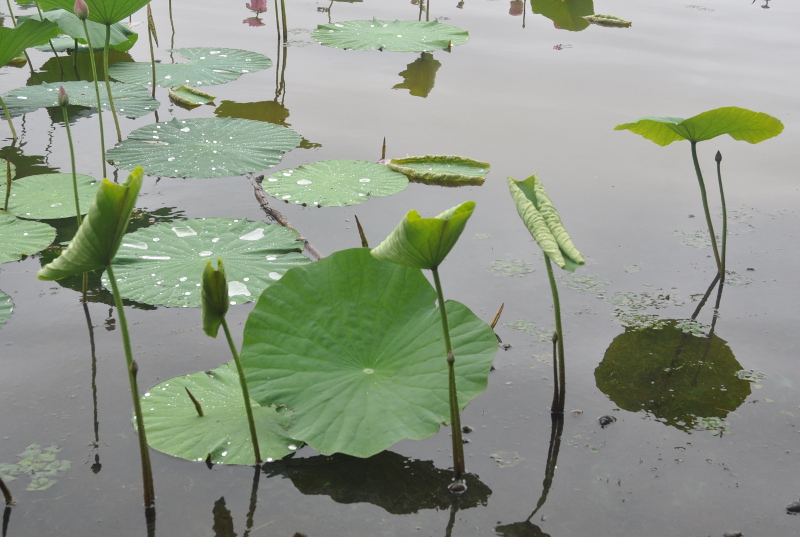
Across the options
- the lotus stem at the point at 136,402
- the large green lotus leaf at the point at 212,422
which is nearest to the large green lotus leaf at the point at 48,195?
the large green lotus leaf at the point at 212,422

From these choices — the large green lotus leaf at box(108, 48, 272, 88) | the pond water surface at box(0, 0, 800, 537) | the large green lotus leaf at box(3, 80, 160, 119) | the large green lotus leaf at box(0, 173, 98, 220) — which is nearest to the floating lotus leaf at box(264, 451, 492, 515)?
the pond water surface at box(0, 0, 800, 537)

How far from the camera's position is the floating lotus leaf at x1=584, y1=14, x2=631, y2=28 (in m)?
5.50

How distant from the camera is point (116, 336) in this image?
2045 mm

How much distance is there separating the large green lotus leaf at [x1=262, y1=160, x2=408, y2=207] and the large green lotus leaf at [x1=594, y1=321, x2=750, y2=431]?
1.18m

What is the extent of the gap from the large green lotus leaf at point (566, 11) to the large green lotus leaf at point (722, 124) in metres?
3.40

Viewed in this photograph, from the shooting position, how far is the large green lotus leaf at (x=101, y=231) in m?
1.21

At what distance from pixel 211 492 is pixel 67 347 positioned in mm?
740

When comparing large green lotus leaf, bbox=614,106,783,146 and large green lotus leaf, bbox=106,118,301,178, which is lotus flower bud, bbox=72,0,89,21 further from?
large green lotus leaf, bbox=614,106,783,146

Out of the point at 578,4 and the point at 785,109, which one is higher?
the point at 578,4

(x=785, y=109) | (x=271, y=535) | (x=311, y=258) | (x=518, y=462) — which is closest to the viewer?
(x=271, y=535)

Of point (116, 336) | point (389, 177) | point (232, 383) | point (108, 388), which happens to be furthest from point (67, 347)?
point (389, 177)

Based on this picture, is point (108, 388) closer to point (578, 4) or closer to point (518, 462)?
point (518, 462)

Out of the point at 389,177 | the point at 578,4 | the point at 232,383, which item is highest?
the point at 578,4

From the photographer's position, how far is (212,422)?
1.65 m
